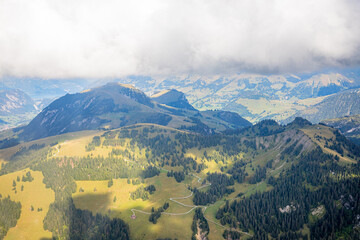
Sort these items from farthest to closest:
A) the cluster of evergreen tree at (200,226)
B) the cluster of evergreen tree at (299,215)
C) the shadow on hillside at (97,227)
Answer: the cluster of evergreen tree at (200,226)
the shadow on hillside at (97,227)
the cluster of evergreen tree at (299,215)

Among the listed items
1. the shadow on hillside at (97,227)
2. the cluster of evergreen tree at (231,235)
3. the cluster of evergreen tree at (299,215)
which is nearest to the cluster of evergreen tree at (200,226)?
the cluster of evergreen tree at (231,235)

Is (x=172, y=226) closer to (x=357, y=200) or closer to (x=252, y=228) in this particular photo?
(x=252, y=228)

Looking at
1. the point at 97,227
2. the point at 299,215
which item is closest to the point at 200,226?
the point at 299,215

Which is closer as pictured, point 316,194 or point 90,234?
point 90,234

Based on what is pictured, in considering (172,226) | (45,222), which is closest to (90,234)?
(45,222)

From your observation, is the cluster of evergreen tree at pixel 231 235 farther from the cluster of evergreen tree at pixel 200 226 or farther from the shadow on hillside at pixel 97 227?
the shadow on hillside at pixel 97 227

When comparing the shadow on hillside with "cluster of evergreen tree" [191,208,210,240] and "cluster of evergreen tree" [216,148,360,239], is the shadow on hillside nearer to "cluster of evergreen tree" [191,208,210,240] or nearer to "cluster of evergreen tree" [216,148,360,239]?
"cluster of evergreen tree" [191,208,210,240]

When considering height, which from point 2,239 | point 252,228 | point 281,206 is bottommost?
point 2,239

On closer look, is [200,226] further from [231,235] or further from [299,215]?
[299,215]

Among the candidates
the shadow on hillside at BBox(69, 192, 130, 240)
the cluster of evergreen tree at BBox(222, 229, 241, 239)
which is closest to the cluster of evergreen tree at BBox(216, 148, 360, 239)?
the cluster of evergreen tree at BBox(222, 229, 241, 239)

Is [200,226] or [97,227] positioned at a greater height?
[200,226]

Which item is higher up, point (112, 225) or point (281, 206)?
point (281, 206)
